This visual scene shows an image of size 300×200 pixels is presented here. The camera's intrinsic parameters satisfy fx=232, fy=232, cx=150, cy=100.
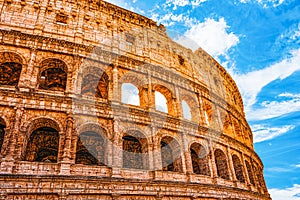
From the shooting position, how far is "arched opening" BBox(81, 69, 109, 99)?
12.9m

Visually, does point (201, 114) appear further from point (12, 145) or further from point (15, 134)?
point (12, 145)

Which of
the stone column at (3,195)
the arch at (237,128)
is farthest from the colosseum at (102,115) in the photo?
the arch at (237,128)

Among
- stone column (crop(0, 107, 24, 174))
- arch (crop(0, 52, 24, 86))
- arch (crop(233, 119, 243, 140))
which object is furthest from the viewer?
arch (crop(233, 119, 243, 140))

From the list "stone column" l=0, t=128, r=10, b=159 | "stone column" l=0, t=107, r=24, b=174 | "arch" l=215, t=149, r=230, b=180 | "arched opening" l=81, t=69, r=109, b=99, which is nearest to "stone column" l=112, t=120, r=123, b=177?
"arched opening" l=81, t=69, r=109, b=99

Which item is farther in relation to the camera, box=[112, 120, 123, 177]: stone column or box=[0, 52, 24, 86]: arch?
box=[0, 52, 24, 86]: arch

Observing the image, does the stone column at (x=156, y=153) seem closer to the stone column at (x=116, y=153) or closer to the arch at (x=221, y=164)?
the stone column at (x=116, y=153)

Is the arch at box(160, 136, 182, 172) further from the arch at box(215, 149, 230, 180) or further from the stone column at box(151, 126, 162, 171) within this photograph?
the arch at box(215, 149, 230, 180)

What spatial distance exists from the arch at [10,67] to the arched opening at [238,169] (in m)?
13.8

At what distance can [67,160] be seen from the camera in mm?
9062

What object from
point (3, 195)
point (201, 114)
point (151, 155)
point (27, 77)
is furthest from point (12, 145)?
point (201, 114)

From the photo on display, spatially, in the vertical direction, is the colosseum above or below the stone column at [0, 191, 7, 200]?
above

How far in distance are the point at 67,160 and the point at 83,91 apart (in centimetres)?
636

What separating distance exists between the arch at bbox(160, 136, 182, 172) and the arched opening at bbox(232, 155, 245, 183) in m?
4.88

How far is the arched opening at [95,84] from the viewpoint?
1293 cm
